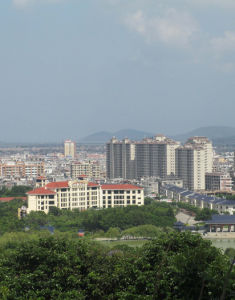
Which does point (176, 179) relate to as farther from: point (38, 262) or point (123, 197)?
point (38, 262)

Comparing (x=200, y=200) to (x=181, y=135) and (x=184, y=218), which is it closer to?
(x=184, y=218)

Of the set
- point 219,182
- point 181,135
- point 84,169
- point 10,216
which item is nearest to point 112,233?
point 10,216

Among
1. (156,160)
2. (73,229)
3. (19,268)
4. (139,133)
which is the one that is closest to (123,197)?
(73,229)

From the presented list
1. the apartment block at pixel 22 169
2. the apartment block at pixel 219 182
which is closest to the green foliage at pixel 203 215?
the apartment block at pixel 219 182

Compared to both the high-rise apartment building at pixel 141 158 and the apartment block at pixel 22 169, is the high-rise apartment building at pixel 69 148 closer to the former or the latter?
the apartment block at pixel 22 169

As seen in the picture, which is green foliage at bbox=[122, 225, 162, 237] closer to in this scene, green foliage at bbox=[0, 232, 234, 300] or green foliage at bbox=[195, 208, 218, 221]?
green foliage at bbox=[195, 208, 218, 221]

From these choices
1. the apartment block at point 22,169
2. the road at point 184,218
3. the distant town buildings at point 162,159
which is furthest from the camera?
the apartment block at point 22,169

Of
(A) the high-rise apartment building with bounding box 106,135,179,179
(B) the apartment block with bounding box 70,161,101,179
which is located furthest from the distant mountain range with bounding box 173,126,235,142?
(A) the high-rise apartment building with bounding box 106,135,179,179
